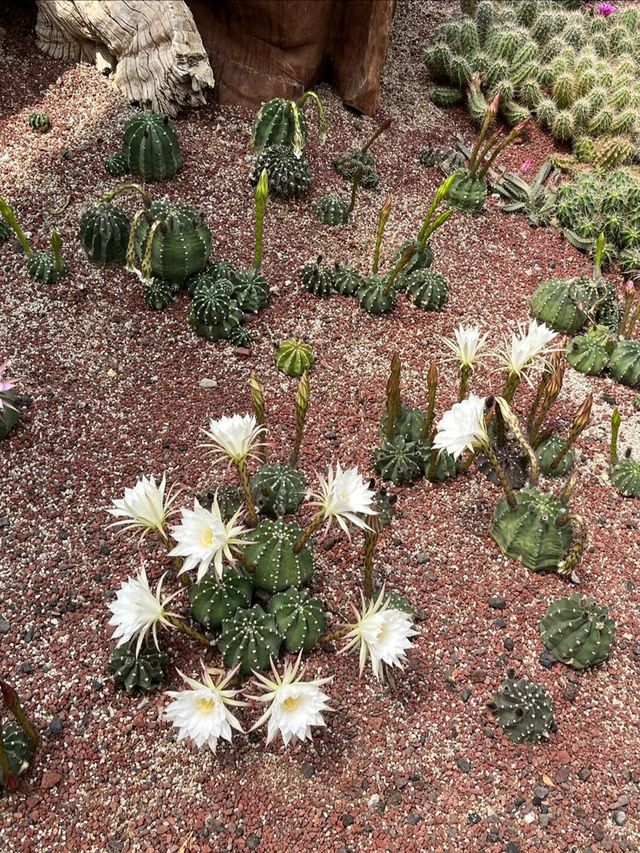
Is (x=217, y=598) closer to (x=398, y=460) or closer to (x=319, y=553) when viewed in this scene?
(x=319, y=553)

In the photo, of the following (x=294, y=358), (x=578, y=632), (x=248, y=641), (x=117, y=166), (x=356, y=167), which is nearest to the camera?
(x=248, y=641)

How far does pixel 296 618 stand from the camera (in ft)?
7.68

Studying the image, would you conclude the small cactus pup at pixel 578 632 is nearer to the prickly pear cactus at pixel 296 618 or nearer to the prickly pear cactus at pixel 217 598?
the prickly pear cactus at pixel 296 618

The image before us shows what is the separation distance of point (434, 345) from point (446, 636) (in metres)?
1.53

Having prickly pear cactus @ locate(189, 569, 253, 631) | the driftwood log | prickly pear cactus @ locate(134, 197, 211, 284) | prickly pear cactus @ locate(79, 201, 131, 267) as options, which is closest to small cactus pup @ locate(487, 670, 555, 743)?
prickly pear cactus @ locate(189, 569, 253, 631)

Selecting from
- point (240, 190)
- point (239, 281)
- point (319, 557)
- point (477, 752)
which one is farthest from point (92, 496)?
point (240, 190)

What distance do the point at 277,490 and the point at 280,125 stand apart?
2396 mm

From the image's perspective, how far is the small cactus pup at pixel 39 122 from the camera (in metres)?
4.16

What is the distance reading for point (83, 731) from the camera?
2.32 meters

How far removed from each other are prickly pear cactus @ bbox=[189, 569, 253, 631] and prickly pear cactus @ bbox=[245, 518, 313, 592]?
0.07 m

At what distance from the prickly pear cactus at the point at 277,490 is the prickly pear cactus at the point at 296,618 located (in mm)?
352

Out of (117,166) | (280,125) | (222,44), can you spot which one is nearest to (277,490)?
(117,166)

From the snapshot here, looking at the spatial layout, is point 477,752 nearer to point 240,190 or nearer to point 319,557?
point 319,557

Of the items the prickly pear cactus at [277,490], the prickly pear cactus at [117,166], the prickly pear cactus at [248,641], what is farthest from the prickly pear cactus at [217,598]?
the prickly pear cactus at [117,166]
